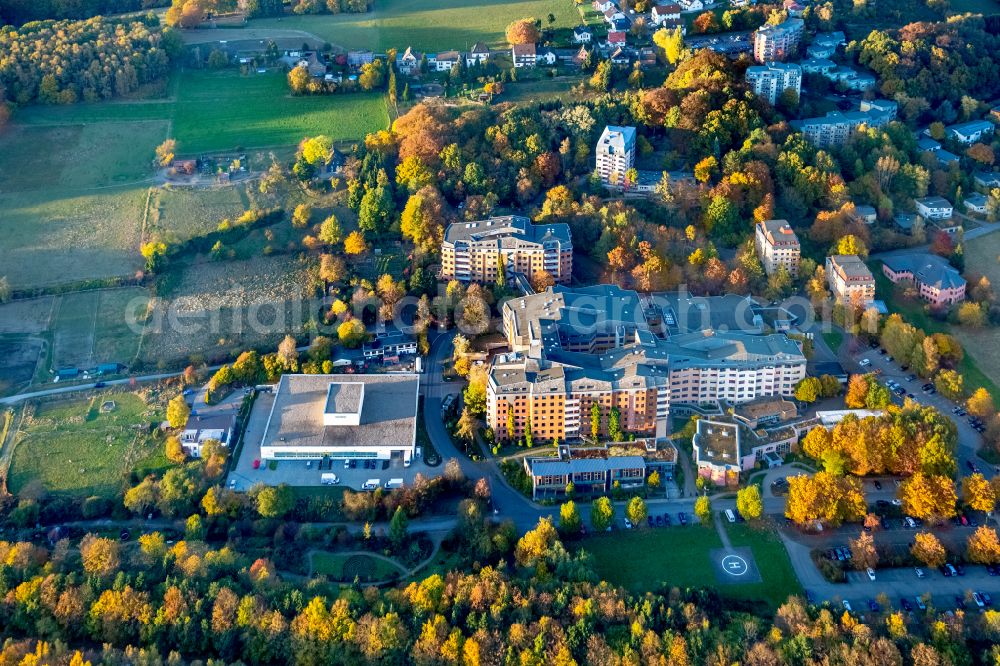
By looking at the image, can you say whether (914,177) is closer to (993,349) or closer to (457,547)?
(993,349)

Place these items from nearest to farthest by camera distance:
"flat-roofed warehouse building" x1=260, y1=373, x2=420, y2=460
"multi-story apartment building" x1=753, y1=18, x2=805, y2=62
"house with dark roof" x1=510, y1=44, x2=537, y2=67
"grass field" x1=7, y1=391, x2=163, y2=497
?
"grass field" x1=7, y1=391, x2=163, y2=497, "flat-roofed warehouse building" x1=260, y1=373, x2=420, y2=460, "house with dark roof" x1=510, y1=44, x2=537, y2=67, "multi-story apartment building" x1=753, y1=18, x2=805, y2=62

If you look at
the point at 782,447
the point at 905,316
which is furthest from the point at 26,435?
the point at 905,316

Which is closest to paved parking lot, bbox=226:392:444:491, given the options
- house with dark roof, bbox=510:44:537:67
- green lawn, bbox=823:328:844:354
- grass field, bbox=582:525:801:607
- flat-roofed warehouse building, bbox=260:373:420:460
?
flat-roofed warehouse building, bbox=260:373:420:460

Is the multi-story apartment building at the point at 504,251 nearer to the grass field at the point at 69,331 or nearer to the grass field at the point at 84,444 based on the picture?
the grass field at the point at 69,331

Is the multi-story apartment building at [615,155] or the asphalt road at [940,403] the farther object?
the multi-story apartment building at [615,155]

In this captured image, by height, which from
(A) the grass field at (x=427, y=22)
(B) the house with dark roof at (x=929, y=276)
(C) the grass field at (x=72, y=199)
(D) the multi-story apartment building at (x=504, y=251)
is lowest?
(B) the house with dark roof at (x=929, y=276)

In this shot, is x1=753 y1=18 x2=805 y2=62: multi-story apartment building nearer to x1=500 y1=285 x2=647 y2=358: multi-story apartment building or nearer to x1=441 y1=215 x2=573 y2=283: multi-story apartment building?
x1=441 y1=215 x2=573 y2=283: multi-story apartment building

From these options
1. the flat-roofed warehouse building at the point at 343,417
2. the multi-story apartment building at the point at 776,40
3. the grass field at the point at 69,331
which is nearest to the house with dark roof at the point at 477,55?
the multi-story apartment building at the point at 776,40

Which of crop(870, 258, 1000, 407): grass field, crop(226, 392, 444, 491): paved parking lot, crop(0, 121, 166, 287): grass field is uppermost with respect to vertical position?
crop(0, 121, 166, 287): grass field
